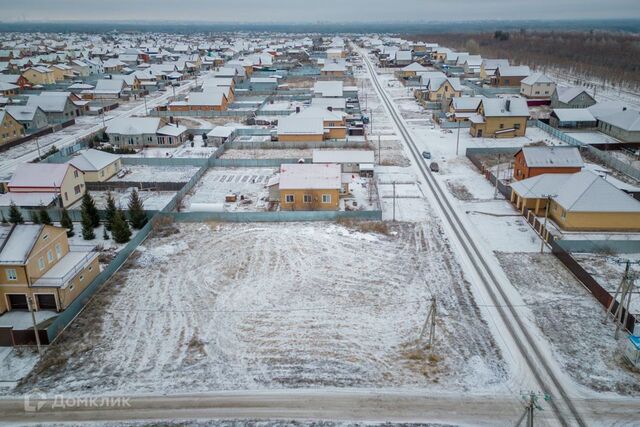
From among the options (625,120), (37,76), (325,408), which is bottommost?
(325,408)

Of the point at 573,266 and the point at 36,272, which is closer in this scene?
the point at 36,272

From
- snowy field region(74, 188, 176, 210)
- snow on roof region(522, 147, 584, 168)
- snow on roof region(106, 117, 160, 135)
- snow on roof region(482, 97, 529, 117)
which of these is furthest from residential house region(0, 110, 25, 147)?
snow on roof region(482, 97, 529, 117)

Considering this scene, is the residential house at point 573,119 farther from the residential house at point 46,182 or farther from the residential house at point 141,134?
the residential house at point 46,182

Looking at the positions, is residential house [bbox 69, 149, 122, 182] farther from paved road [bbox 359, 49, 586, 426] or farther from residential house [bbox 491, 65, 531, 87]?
residential house [bbox 491, 65, 531, 87]

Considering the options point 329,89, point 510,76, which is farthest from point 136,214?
point 510,76

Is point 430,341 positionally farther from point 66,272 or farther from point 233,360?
point 66,272

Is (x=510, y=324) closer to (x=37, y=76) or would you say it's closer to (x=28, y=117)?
(x=28, y=117)
